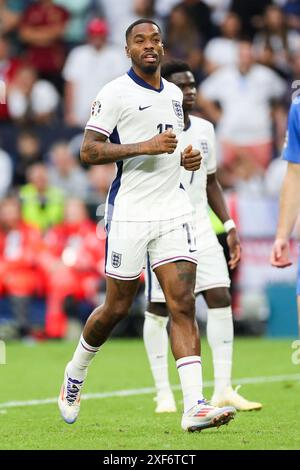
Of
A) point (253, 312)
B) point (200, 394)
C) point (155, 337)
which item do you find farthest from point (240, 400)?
point (253, 312)

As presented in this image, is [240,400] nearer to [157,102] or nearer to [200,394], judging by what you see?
[200,394]

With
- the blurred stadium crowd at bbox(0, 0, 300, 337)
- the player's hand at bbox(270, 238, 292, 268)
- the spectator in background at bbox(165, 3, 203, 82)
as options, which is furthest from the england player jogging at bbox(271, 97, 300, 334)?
the spectator in background at bbox(165, 3, 203, 82)

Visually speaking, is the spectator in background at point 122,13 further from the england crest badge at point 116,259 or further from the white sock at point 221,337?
the england crest badge at point 116,259

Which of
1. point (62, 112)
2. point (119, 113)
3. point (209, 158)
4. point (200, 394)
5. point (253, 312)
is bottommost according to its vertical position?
point (253, 312)

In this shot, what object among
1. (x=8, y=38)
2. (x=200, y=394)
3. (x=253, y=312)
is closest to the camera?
(x=200, y=394)

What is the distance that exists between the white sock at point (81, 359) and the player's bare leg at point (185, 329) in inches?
26.0

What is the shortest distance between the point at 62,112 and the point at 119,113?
12719mm

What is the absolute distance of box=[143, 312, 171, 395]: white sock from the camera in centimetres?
891

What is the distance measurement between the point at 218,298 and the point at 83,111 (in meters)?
10.9

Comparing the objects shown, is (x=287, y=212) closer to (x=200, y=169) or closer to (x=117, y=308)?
(x=117, y=308)

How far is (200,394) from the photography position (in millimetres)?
6895

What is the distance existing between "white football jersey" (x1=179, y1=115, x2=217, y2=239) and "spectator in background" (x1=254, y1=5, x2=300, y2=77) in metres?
10.4

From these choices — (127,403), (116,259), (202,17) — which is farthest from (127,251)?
(202,17)

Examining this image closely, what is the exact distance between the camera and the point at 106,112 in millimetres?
7016
